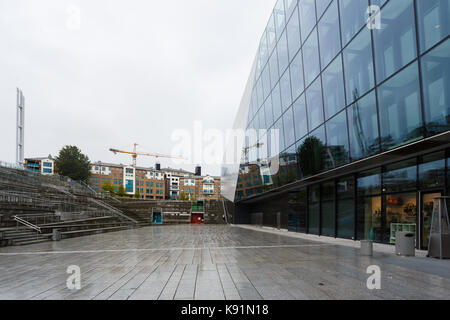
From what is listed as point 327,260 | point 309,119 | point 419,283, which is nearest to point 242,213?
point 309,119

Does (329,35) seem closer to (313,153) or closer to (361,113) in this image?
(361,113)

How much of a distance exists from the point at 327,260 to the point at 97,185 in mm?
141541

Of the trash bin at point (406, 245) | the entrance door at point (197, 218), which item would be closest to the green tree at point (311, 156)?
the trash bin at point (406, 245)

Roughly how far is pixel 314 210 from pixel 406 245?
39.5ft

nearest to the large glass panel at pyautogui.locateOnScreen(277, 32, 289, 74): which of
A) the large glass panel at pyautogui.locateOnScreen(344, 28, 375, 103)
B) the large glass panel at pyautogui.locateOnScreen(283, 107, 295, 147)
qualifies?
the large glass panel at pyautogui.locateOnScreen(283, 107, 295, 147)

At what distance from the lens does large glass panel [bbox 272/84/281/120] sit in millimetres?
26109

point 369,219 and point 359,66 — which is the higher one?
point 359,66

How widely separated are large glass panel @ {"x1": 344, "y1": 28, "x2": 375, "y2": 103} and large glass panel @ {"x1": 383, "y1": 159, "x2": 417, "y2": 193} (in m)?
3.70

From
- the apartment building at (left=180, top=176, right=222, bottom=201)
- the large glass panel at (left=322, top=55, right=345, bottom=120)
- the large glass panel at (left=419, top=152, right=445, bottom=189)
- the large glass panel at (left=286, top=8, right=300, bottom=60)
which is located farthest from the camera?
the apartment building at (left=180, top=176, right=222, bottom=201)

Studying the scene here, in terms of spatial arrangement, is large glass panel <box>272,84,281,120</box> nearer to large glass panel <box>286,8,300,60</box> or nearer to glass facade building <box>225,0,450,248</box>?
glass facade building <box>225,0,450,248</box>

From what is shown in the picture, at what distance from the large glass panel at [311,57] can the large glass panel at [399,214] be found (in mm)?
8698

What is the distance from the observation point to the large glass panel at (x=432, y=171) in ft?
38.9

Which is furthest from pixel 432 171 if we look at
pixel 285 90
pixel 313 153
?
pixel 285 90

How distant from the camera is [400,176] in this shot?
14.2m
